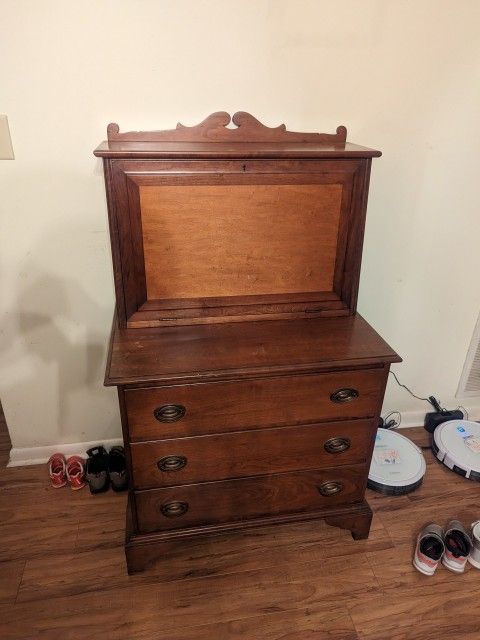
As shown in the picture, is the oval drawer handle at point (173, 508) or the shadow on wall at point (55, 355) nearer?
the oval drawer handle at point (173, 508)

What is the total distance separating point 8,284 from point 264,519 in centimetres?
117

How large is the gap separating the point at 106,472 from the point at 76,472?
13 cm

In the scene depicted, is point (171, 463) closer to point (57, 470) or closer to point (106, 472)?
point (106, 472)

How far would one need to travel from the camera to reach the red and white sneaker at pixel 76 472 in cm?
182

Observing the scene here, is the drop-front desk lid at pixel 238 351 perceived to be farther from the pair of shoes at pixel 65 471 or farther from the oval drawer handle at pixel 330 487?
the pair of shoes at pixel 65 471

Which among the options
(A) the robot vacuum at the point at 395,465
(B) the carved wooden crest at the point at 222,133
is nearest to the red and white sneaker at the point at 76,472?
(A) the robot vacuum at the point at 395,465

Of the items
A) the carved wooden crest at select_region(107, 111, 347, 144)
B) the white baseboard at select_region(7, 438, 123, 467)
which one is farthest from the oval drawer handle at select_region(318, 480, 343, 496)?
the carved wooden crest at select_region(107, 111, 347, 144)

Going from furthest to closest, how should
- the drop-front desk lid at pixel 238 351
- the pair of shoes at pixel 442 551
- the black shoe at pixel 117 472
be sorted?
1. the black shoe at pixel 117 472
2. the pair of shoes at pixel 442 551
3. the drop-front desk lid at pixel 238 351

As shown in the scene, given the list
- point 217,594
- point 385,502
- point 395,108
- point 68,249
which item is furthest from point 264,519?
point 395,108

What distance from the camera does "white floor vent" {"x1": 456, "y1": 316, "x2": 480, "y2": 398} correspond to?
2.05m

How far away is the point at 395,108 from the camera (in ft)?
5.00

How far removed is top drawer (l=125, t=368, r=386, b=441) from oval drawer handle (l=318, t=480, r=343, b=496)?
269 millimetres

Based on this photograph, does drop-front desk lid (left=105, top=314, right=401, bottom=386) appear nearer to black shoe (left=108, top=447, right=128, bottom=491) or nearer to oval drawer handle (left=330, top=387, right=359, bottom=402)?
oval drawer handle (left=330, top=387, right=359, bottom=402)

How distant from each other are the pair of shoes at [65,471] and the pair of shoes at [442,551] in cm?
126
